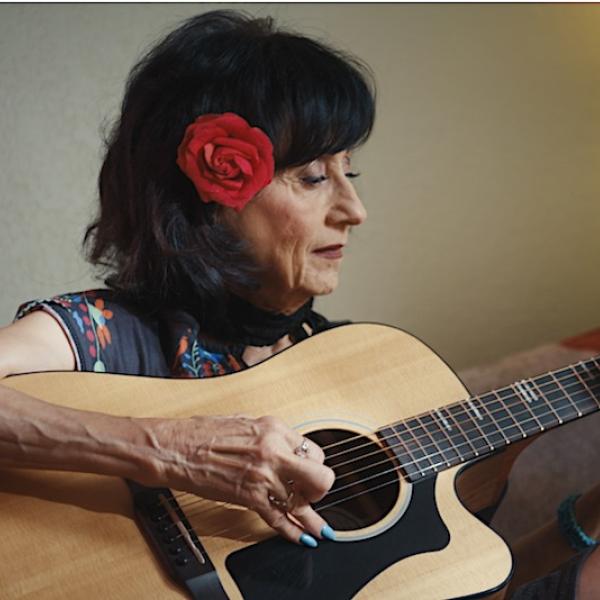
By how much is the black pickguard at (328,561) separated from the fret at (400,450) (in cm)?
5

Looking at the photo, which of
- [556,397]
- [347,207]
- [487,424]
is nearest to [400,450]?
[487,424]

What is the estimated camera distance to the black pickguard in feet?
3.28

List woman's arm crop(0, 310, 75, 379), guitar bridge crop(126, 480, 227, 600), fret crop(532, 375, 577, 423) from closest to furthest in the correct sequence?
guitar bridge crop(126, 480, 227, 600) → woman's arm crop(0, 310, 75, 379) → fret crop(532, 375, 577, 423)

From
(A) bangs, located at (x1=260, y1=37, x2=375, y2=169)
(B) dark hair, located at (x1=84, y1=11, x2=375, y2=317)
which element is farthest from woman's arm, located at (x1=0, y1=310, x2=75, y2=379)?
(A) bangs, located at (x1=260, y1=37, x2=375, y2=169)

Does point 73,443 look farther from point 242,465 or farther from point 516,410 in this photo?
point 516,410

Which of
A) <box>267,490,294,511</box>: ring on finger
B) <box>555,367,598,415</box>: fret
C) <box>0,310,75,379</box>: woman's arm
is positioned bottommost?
<box>555,367,598,415</box>: fret

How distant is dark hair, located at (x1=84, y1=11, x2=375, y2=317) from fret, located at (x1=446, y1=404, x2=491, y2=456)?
33 cm

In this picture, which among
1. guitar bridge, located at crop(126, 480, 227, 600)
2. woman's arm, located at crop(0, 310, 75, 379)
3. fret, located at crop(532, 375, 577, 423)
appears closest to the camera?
guitar bridge, located at crop(126, 480, 227, 600)

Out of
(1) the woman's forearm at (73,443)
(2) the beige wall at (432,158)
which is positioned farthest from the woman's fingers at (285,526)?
(2) the beige wall at (432,158)

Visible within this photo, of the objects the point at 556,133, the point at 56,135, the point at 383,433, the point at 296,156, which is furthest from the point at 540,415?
the point at 556,133

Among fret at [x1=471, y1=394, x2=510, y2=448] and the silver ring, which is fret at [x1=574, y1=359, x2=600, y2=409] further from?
the silver ring

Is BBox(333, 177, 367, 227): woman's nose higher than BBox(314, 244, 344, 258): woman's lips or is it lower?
higher

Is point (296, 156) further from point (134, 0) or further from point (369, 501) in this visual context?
point (134, 0)

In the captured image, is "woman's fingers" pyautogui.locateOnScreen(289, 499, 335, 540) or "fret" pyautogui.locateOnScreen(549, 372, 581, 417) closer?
"woman's fingers" pyautogui.locateOnScreen(289, 499, 335, 540)
